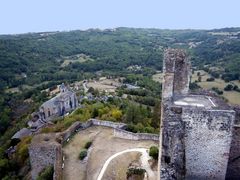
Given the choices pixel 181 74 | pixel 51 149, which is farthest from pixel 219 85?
pixel 181 74

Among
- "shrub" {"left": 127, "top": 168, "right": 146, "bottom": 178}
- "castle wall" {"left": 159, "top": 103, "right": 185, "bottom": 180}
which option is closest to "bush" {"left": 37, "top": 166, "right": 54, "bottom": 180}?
"shrub" {"left": 127, "top": 168, "right": 146, "bottom": 178}

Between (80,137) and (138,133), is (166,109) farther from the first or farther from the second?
(80,137)

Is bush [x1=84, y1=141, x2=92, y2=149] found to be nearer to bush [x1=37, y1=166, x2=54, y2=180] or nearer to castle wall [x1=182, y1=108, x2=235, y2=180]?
bush [x1=37, y1=166, x2=54, y2=180]

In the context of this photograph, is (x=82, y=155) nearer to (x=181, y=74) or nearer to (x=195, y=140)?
(x=181, y=74)

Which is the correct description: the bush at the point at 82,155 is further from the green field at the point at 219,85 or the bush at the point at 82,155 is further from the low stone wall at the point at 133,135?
the green field at the point at 219,85

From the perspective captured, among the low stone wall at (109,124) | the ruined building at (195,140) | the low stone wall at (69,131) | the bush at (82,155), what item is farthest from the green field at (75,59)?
the ruined building at (195,140)

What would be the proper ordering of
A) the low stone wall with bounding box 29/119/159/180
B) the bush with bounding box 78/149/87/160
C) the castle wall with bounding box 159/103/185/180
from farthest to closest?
the bush with bounding box 78/149/87/160 < the low stone wall with bounding box 29/119/159/180 < the castle wall with bounding box 159/103/185/180
